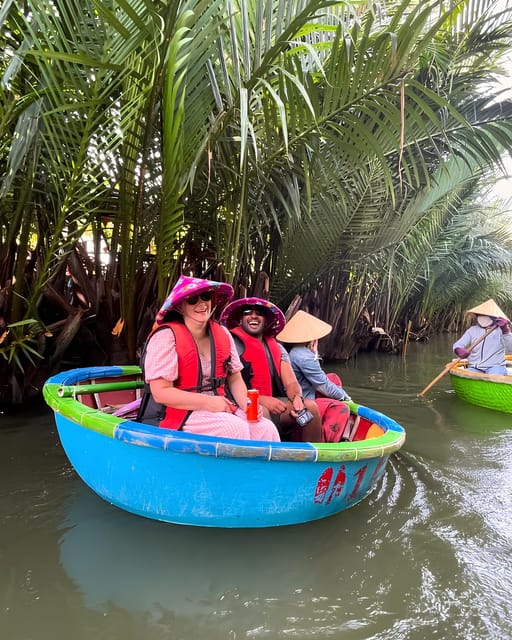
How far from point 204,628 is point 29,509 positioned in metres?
1.38

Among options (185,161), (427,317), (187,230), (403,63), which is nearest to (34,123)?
(185,161)

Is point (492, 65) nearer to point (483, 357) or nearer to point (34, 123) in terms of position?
point (483, 357)

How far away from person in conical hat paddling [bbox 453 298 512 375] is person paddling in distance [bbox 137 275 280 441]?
406cm

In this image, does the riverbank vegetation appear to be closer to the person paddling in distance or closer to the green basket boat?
the person paddling in distance

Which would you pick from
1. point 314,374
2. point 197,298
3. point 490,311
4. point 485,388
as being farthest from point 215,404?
point 490,311

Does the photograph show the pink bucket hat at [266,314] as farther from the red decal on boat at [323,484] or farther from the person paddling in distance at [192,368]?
the red decal on boat at [323,484]

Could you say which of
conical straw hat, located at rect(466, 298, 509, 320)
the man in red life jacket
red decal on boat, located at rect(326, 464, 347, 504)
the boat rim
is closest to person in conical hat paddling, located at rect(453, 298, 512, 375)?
conical straw hat, located at rect(466, 298, 509, 320)

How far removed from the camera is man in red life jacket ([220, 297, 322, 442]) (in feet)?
10.2

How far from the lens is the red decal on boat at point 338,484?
234 cm

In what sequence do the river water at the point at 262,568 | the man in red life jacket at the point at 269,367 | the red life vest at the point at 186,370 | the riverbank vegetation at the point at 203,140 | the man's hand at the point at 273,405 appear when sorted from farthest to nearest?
the man in red life jacket at the point at 269,367
the man's hand at the point at 273,405
the riverbank vegetation at the point at 203,140
the red life vest at the point at 186,370
the river water at the point at 262,568

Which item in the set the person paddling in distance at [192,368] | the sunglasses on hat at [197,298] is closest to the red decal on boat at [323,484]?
the person paddling in distance at [192,368]

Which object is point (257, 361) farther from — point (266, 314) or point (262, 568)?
point (262, 568)

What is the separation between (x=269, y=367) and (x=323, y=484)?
3.30 feet

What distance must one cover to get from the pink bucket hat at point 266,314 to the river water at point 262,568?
1277mm
